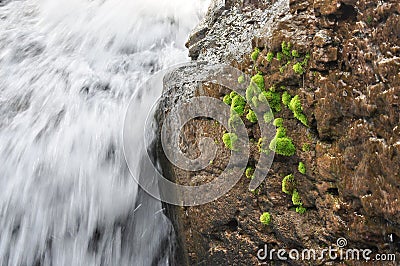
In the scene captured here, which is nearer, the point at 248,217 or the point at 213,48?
the point at 248,217

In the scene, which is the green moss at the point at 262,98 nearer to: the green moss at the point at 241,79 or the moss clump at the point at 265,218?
the green moss at the point at 241,79

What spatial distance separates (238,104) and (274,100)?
359 millimetres

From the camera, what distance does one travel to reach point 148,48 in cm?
636

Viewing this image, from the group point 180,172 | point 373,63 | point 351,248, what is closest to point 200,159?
point 180,172

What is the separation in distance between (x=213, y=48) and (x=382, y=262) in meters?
2.53

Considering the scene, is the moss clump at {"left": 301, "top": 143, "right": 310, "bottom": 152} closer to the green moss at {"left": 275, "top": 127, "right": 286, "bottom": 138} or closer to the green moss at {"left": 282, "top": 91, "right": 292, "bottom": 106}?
the green moss at {"left": 275, "top": 127, "right": 286, "bottom": 138}

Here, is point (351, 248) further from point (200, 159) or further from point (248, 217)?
point (200, 159)

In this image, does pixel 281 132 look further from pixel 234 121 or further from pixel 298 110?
pixel 234 121

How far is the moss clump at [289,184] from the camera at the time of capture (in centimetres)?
299

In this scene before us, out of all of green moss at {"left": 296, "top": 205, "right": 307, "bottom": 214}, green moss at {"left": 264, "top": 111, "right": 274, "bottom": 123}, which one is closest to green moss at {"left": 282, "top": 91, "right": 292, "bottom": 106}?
green moss at {"left": 264, "top": 111, "right": 274, "bottom": 123}

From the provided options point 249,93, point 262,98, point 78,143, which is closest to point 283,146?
point 262,98

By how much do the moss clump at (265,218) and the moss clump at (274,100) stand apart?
862mm

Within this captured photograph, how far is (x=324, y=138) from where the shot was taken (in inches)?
109

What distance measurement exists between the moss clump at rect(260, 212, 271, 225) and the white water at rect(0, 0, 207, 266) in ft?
5.80
